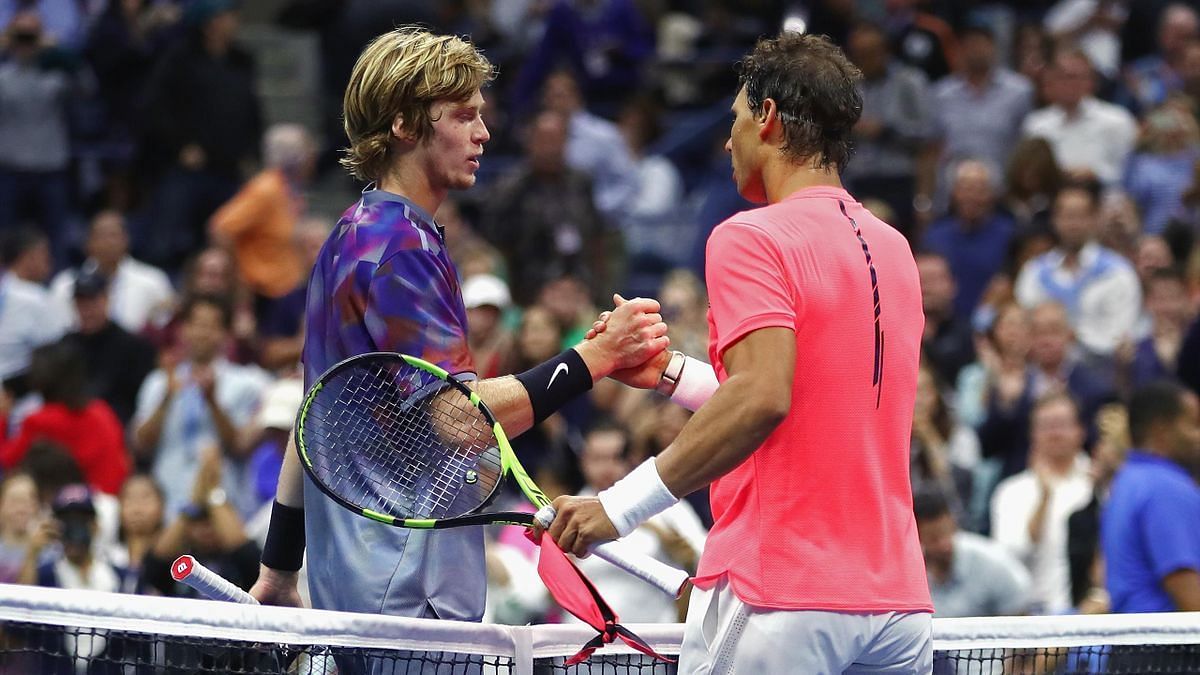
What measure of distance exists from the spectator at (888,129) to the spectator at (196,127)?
437 centimetres

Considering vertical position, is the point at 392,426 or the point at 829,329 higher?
the point at 829,329

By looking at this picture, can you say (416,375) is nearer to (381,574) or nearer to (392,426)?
(392,426)

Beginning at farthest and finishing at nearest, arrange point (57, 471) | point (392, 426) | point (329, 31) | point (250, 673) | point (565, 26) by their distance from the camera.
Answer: point (329, 31), point (565, 26), point (57, 471), point (250, 673), point (392, 426)

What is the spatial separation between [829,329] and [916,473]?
18.1 feet

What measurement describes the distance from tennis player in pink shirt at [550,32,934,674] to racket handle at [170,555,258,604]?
2.56 feet

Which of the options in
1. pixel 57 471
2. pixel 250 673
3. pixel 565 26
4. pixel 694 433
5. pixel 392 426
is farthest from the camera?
pixel 565 26

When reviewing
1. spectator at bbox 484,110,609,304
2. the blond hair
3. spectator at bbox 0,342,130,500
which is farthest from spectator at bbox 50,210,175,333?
the blond hair

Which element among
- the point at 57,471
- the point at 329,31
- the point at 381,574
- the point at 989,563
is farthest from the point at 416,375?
the point at 329,31

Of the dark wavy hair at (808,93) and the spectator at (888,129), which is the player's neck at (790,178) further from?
the spectator at (888,129)

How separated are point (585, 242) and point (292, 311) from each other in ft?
6.38

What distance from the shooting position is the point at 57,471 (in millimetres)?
8984

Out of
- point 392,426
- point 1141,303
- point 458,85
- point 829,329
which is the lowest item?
point 1141,303

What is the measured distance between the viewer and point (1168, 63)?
45.0 ft

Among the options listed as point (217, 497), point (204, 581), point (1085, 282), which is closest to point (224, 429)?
point (217, 497)
